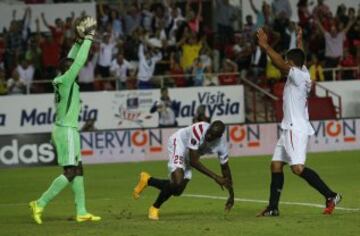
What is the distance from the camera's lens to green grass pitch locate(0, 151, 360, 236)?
12828 millimetres

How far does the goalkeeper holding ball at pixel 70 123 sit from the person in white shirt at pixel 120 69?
1550 centimetres

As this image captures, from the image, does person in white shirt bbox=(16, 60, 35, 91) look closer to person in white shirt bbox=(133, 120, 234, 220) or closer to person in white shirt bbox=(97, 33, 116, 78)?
person in white shirt bbox=(97, 33, 116, 78)

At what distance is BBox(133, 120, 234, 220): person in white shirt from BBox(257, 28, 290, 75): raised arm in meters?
1.06

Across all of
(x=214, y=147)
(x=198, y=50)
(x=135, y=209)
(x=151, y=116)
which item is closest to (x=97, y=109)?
(x=151, y=116)

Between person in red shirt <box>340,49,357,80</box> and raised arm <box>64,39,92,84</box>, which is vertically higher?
A: raised arm <box>64,39,92,84</box>

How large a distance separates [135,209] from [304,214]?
3043 mm

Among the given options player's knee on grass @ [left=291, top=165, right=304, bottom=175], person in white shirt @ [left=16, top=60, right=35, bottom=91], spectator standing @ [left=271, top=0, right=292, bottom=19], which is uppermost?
spectator standing @ [left=271, top=0, right=292, bottom=19]

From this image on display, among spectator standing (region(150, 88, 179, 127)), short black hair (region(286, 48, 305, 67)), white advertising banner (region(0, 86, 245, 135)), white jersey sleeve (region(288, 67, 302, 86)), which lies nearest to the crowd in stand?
white advertising banner (region(0, 86, 245, 135))

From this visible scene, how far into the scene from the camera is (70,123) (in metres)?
14.2

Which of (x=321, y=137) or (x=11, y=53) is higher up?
(x=11, y=53)

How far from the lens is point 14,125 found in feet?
96.1

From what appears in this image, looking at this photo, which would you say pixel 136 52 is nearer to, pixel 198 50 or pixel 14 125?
pixel 198 50

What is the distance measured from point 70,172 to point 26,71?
15.8m

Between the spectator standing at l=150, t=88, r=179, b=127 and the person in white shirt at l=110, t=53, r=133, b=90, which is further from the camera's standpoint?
the person in white shirt at l=110, t=53, r=133, b=90
